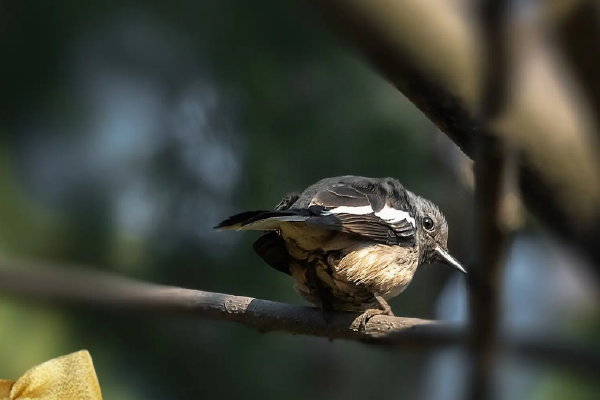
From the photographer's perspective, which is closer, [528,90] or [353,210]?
[528,90]

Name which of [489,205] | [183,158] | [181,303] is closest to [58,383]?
[181,303]

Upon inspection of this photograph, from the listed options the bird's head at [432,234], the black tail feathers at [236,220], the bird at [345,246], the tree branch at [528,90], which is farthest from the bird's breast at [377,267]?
the tree branch at [528,90]

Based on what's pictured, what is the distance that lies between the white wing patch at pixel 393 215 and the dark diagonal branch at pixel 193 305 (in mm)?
260

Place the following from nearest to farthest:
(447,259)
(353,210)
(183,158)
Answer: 1. (353,210)
2. (447,259)
3. (183,158)

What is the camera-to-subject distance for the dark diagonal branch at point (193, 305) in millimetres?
1063

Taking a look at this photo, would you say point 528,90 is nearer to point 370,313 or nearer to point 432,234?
point 370,313

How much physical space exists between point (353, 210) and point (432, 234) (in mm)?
391

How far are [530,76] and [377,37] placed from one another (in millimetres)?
117

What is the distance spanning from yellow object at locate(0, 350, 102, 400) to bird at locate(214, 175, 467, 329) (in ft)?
1.39

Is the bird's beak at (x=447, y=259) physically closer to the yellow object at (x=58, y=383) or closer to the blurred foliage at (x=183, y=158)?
the blurred foliage at (x=183, y=158)

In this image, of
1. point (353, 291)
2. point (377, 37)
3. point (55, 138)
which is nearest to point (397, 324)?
point (353, 291)

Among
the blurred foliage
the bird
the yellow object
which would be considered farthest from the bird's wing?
the yellow object

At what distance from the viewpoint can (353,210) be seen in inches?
56.4

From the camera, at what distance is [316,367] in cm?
251
